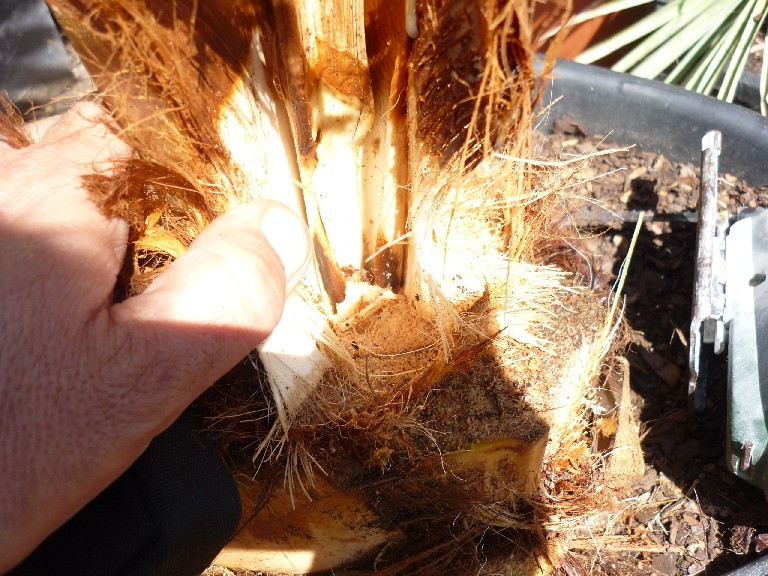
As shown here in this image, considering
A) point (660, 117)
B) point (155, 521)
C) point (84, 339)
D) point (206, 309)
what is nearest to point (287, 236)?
point (206, 309)

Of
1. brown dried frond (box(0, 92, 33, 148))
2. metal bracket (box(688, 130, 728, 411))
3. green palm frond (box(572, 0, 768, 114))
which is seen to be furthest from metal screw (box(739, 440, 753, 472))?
brown dried frond (box(0, 92, 33, 148))

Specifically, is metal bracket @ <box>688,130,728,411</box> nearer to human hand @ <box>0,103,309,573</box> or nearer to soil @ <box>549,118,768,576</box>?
soil @ <box>549,118,768,576</box>

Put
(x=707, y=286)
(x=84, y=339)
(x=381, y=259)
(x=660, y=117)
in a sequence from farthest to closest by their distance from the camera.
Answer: (x=660, y=117), (x=707, y=286), (x=381, y=259), (x=84, y=339)

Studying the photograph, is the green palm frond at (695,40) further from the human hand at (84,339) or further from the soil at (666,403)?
the human hand at (84,339)

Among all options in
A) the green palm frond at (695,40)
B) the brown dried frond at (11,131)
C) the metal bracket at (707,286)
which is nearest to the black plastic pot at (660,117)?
the green palm frond at (695,40)

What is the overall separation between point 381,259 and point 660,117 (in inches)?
46.6

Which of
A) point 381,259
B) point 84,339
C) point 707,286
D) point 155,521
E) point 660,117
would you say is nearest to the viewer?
point 84,339

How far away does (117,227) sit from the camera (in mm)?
852

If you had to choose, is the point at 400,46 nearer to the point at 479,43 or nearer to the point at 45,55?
the point at 479,43

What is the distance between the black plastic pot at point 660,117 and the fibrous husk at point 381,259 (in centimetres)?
71

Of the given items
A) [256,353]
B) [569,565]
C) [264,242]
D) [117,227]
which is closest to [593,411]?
[569,565]

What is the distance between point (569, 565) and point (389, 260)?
2.58 feet

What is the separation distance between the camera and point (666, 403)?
1530mm

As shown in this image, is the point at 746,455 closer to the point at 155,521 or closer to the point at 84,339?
the point at 155,521
